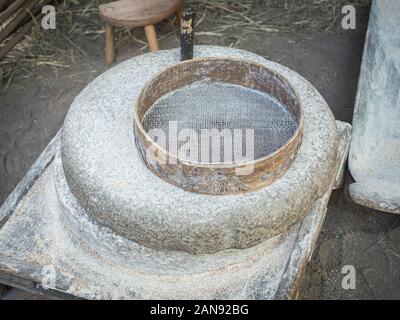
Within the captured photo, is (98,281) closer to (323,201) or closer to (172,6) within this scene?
(323,201)

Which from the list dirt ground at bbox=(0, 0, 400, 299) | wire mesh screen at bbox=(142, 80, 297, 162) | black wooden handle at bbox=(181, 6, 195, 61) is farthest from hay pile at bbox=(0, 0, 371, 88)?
wire mesh screen at bbox=(142, 80, 297, 162)

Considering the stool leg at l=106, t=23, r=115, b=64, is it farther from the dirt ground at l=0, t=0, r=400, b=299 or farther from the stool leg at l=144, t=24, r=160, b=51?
the stool leg at l=144, t=24, r=160, b=51

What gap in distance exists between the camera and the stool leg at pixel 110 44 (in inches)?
131

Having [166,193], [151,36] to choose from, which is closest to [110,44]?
[151,36]

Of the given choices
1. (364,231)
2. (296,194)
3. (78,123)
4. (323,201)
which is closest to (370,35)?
(364,231)

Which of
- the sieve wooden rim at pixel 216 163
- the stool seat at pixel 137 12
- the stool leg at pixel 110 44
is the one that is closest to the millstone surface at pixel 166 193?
the sieve wooden rim at pixel 216 163

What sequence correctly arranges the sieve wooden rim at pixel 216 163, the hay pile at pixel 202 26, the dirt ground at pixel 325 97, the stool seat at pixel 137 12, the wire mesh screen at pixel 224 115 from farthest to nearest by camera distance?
the hay pile at pixel 202 26 < the stool seat at pixel 137 12 < the dirt ground at pixel 325 97 < the wire mesh screen at pixel 224 115 < the sieve wooden rim at pixel 216 163

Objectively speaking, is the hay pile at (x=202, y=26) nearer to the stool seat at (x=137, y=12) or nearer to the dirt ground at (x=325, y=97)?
the dirt ground at (x=325, y=97)

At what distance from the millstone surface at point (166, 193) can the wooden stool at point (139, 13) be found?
141 centimetres

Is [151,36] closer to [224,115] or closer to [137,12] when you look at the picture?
[137,12]

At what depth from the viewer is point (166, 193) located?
5.28ft

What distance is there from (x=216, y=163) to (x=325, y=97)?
1847 mm

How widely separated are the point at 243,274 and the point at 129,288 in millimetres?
379

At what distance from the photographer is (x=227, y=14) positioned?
3803 mm
